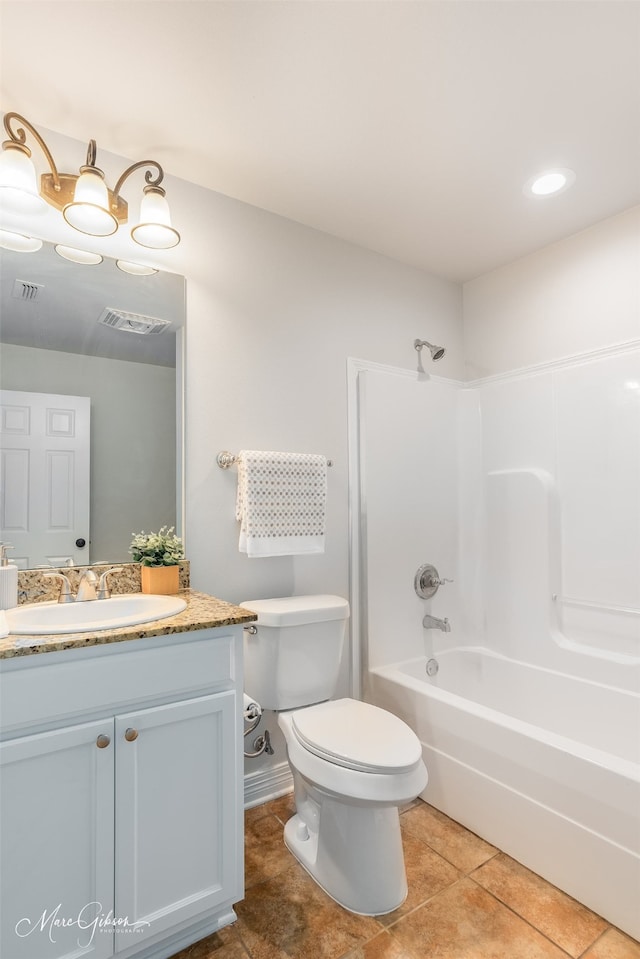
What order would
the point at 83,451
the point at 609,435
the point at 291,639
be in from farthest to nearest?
the point at 609,435
the point at 291,639
the point at 83,451

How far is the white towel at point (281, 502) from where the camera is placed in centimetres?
193

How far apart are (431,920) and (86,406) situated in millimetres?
1938

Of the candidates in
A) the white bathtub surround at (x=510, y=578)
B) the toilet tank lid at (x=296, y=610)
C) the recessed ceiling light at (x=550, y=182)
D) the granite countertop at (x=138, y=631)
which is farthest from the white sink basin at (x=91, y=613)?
the recessed ceiling light at (x=550, y=182)

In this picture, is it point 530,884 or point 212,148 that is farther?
point 212,148

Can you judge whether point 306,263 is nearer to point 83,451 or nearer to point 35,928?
point 83,451

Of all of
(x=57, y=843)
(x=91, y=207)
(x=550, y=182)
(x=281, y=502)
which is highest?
(x=550, y=182)

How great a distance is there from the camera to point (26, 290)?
164cm

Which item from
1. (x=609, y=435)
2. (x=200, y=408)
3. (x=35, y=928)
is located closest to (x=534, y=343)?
(x=609, y=435)

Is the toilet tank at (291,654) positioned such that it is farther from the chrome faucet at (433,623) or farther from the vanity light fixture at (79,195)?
the vanity light fixture at (79,195)

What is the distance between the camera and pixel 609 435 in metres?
2.22

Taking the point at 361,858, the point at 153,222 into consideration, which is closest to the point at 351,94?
the point at 153,222

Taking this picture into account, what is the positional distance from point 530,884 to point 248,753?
1.05 m

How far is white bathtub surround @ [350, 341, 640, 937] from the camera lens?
1.77m

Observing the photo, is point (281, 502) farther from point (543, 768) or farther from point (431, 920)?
point (431, 920)
